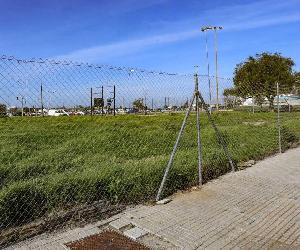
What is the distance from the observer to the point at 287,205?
18.7ft

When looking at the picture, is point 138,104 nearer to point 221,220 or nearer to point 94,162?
point 94,162

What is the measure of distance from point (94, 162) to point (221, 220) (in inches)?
147

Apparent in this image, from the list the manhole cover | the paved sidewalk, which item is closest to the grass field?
the paved sidewalk

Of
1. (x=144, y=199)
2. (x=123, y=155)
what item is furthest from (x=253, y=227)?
(x=123, y=155)

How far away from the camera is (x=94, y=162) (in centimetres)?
814

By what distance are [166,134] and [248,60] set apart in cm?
3601

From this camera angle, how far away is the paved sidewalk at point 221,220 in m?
4.39

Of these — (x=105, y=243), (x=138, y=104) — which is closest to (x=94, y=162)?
(x=138, y=104)

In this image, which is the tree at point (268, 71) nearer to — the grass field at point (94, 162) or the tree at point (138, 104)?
the grass field at point (94, 162)

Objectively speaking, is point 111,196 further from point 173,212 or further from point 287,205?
point 287,205

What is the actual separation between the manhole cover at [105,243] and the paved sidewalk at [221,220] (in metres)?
0.12

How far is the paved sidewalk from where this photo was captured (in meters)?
4.39

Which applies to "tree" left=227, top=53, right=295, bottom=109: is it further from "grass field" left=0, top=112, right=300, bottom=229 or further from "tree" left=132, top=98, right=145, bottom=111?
"tree" left=132, top=98, right=145, bottom=111

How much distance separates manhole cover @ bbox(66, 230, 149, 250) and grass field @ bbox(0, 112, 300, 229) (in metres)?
0.92
